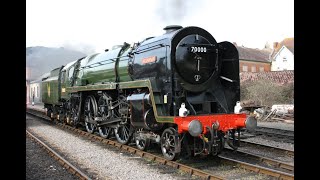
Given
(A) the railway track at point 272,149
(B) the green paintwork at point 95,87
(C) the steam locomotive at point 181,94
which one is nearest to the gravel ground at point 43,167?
(C) the steam locomotive at point 181,94

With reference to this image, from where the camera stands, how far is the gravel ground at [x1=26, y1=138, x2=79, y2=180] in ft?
22.8

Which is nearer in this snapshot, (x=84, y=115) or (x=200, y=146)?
(x=200, y=146)

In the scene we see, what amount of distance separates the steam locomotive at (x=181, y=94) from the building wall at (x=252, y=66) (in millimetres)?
47132

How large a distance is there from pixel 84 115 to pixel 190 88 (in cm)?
687

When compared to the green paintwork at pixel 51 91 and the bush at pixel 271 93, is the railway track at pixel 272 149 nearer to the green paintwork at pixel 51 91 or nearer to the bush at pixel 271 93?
the green paintwork at pixel 51 91

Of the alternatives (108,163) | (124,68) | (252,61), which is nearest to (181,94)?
(108,163)

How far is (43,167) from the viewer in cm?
779

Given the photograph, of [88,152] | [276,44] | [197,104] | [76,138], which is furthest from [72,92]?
[276,44]

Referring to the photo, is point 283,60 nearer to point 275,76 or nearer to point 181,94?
point 275,76

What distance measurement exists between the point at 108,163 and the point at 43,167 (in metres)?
1.53

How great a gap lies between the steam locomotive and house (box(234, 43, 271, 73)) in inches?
1868

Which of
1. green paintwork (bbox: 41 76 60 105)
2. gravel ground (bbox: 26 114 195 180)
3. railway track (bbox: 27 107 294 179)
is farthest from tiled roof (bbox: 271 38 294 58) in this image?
railway track (bbox: 27 107 294 179)

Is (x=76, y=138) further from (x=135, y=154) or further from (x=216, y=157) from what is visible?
(x=216, y=157)

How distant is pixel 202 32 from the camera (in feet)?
26.5
